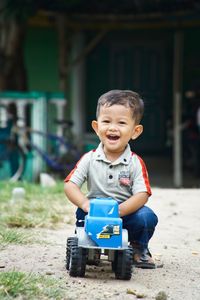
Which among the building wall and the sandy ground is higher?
the building wall

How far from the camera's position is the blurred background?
12016 millimetres

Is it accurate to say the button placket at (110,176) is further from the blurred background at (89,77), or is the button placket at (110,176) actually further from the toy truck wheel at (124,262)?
the blurred background at (89,77)

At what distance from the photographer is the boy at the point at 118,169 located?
14.4 ft

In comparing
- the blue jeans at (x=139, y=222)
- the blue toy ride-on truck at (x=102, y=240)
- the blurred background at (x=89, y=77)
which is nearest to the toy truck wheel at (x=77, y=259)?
the blue toy ride-on truck at (x=102, y=240)

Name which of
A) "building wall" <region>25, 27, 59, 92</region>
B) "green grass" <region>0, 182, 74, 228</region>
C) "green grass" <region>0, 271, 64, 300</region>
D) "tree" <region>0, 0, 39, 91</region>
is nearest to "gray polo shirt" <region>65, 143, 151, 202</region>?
"green grass" <region>0, 271, 64, 300</region>

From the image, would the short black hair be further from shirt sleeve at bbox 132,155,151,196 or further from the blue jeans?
the blue jeans

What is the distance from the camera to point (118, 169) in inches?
175

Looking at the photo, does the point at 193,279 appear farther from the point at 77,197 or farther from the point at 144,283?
the point at 77,197

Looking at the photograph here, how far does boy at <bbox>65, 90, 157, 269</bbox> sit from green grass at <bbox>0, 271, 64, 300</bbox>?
0.57 m

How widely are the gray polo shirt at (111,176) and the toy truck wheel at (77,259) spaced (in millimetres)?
398

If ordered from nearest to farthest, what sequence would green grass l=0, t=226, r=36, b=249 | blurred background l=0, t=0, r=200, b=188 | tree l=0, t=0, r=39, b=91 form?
green grass l=0, t=226, r=36, b=249 → blurred background l=0, t=0, r=200, b=188 → tree l=0, t=0, r=39, b=91

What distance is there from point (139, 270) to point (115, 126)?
0.92 m

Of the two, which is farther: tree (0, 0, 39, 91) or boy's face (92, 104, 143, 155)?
tree (0, 0, 39, 91)

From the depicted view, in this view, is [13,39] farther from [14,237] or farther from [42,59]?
[14,237]
